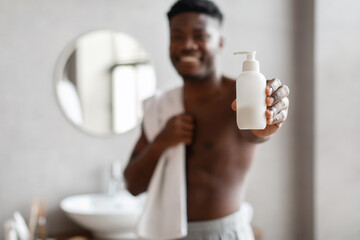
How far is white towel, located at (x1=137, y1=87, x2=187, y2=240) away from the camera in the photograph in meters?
1.25

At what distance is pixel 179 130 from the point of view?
1232 millimetres

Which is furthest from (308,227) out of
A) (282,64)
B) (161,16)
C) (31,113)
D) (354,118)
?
(31,113)

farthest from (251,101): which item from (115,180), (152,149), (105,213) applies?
(115,180)

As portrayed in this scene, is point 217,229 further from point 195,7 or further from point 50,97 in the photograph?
point 50,97

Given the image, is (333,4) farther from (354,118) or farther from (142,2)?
(142,2)

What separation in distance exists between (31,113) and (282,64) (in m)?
1.49

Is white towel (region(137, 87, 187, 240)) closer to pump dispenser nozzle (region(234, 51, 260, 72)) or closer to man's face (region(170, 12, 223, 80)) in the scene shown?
man's face (region(170, 12, 223, 80))

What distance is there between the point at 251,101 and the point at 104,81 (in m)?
1.77

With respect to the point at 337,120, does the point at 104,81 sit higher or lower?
higher

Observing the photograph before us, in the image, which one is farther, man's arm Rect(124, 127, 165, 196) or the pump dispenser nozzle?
man's arm Rect(124, 127, 165, 196)

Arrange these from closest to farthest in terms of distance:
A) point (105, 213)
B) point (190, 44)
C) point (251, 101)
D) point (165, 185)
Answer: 1. point (251, 101)
2. point (190, 44)
3. point (165, 185)
4. point (105, 213)

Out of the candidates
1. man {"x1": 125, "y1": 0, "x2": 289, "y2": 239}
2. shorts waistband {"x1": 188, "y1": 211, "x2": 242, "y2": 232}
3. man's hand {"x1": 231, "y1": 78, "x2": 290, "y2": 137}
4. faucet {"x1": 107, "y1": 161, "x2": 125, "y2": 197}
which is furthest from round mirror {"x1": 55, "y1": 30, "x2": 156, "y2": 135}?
man's hand {"x1": 231, "y1": 78, "x2": 290, "y2": 137}

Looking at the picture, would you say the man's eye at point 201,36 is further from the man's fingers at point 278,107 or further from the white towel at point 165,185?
the man's fingers at point 278,107

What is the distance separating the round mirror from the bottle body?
1715 mm
